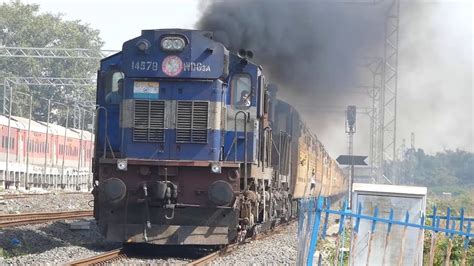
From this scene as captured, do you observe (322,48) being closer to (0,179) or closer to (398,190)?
(398,190)

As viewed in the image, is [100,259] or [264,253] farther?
[264,253]

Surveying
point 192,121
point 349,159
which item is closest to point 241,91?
point 192,121

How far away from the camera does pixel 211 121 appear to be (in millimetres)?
14172

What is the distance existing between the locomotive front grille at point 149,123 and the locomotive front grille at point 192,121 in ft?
0.90

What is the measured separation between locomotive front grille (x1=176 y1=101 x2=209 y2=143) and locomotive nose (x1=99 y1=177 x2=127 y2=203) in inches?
52.6

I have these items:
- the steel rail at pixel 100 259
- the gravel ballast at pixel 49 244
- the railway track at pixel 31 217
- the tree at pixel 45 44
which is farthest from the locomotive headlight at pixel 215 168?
the tree at pixel 45 44

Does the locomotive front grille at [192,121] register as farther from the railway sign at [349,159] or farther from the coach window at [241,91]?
the railway sign at [349,159]

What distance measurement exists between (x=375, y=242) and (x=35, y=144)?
4271 cm

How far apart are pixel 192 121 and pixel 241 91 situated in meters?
1.05

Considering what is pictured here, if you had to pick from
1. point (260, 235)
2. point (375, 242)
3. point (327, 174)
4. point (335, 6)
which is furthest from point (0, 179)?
point (375, 242)

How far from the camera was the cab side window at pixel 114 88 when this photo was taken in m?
14.5

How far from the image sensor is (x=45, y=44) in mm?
88688

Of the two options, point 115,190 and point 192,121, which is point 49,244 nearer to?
point 115,190

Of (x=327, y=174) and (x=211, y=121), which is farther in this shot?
(x=327, y=174)
